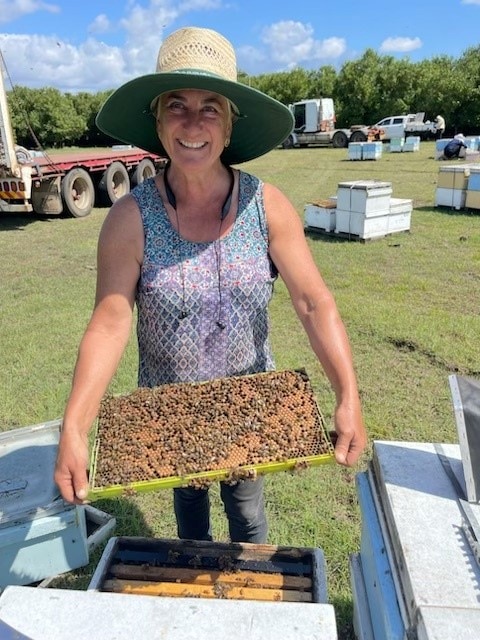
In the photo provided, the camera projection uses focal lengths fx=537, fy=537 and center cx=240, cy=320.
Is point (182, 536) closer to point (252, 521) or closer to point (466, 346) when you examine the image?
point (252, 521)

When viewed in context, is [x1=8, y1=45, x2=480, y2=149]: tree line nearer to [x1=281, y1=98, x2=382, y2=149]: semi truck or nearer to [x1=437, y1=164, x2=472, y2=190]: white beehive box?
→ [x1=281, y1=98, x2=382, y2=149]: semi truck

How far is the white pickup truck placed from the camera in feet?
112

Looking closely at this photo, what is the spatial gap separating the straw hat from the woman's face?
47 mm

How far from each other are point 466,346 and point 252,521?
3553mm

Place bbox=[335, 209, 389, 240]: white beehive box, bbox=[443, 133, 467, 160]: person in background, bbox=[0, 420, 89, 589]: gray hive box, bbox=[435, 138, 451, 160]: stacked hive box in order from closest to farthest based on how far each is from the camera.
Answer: bbox=[0, 420, 89, 589]: gray hive box < bbox=[335, 209, 389, 240]: white beehive box < bbox=[443, 133, 467, 160]: person in background < bbox=[435, 138, 451, 160]: stacked hive box

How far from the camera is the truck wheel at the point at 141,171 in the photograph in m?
13.9

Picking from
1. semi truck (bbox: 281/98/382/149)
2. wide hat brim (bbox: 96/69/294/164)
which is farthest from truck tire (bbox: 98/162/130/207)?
semi truck (bbox: 281/98/382/149)

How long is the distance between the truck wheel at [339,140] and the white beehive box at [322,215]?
2481 centimetres

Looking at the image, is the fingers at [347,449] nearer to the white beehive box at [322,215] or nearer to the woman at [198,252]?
the woman at [198,252]

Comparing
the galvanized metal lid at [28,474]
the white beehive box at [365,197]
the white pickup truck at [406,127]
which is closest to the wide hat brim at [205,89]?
the galvanized metal lid at [28,474]

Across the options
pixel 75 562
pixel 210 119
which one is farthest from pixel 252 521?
pixel 210 119

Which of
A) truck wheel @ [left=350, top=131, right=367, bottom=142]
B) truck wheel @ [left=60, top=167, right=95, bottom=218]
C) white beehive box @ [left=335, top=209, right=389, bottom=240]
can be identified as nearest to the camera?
white beehive box @ [left=335, top=209, right=389, bottom=240]

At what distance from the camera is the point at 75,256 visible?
8.81 meters

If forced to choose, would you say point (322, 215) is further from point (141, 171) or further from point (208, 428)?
Result: point (208, 428)
